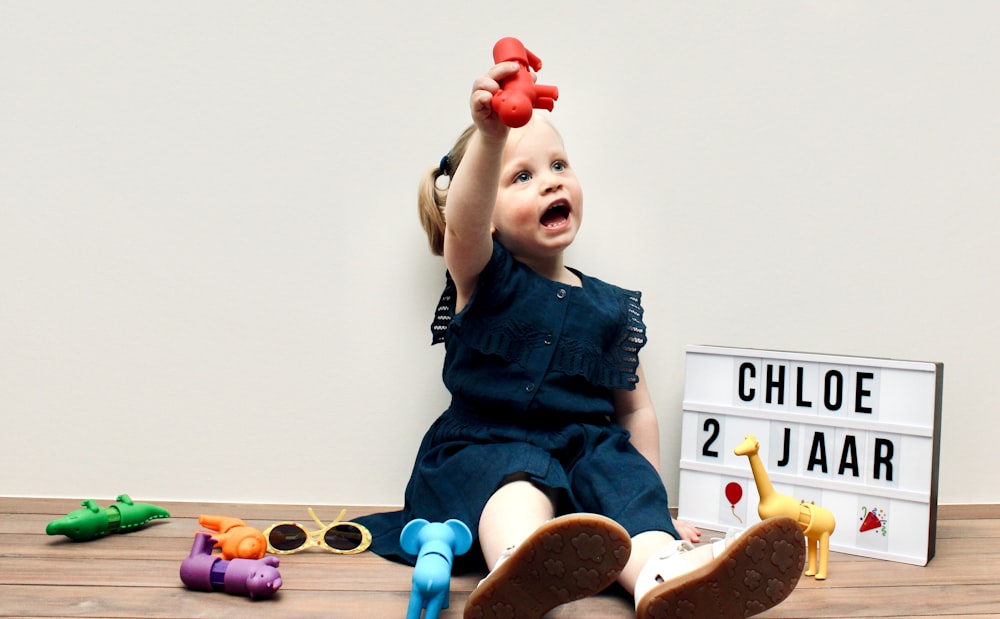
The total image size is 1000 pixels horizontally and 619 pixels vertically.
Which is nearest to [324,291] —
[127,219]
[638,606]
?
[127,219]

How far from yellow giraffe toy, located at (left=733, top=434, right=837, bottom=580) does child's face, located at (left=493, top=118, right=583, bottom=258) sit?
1.20 feet

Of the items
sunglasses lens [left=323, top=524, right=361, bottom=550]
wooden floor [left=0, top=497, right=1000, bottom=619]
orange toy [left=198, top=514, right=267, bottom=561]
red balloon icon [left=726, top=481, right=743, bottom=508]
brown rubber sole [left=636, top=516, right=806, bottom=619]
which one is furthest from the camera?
red balloon icon [left=726, top=481, right=743, bottom=508]

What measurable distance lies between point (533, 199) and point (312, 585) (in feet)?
1.81

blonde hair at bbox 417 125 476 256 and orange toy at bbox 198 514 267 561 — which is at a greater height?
blonde hair at bbox 417 125 476 256

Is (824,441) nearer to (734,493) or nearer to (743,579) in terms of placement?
(734,493)

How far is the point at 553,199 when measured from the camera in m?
1.16

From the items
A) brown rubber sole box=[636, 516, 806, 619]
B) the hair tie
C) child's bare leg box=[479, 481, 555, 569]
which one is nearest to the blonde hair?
the hair tie

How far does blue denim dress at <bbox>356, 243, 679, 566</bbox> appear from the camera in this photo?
1.07m

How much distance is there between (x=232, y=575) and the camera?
927 millimetres

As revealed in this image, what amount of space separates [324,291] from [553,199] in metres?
0.40

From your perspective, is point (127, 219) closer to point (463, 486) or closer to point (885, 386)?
point (463, 486)

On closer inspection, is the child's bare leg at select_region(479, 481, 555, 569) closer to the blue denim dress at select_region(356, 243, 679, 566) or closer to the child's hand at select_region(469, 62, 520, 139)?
the blue denim dress at select_region(356, 243, 679, 566)

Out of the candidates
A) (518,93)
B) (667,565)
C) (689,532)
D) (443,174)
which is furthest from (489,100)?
(689,532)

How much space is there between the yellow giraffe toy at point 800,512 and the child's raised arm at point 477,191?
401mm
